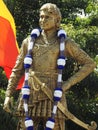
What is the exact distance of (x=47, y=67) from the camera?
17.5ft

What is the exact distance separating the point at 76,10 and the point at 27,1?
138 centimetres

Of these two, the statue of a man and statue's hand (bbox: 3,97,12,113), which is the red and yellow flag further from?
statue's hand (bbox: 3,97,12,113)

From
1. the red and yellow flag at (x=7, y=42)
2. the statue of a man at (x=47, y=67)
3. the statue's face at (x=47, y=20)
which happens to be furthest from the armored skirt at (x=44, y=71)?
the red and yellow flag at (x=7, y=42)

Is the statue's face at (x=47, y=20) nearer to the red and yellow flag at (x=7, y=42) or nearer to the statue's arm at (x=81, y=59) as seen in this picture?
the statue's arm at (x=81, y=59)

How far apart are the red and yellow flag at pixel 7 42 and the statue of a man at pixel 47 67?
7.64ft

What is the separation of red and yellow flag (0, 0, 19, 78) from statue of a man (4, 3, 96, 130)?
91.6 inches

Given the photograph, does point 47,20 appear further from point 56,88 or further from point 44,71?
point 56,88

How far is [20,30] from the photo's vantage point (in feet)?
41.5

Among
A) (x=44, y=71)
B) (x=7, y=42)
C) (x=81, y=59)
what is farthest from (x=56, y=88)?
(x=7, y=42)

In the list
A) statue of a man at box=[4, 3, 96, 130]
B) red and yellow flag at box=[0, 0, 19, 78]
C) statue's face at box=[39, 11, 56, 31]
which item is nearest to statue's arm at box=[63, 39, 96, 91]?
statue of a man at box=[4, 3, 96, 130]

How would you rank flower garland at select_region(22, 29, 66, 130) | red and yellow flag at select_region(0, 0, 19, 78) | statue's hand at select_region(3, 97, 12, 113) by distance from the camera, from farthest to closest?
red and yellow flag at select_region(0, 0, 19, 78), statue's hand at select_region(3, 97, 12, 113), flower garland at select_region(22, 29, 66, 130)

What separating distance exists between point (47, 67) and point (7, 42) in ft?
10.1

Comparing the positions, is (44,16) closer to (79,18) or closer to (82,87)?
(82,87)

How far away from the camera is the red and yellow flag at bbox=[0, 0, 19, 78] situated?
26.1ft
